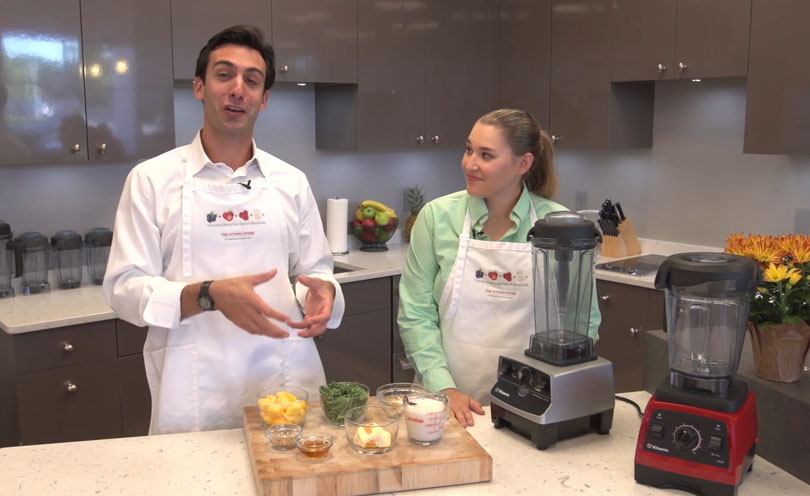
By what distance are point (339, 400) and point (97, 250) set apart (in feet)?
7.15

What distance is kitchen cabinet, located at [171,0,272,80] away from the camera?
347cm

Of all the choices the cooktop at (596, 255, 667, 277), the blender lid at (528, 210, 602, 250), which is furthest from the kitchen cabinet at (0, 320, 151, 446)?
the cooktop at (596, 255, 667, 277)

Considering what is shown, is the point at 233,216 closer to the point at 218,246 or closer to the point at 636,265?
the point at 218,246

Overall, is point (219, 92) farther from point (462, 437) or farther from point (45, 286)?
point (45, 286)

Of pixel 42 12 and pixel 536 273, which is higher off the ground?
pixel 42 12

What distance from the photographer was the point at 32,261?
11.1 ft

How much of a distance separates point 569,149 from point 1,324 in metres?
3.12

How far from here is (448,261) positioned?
2336 mm

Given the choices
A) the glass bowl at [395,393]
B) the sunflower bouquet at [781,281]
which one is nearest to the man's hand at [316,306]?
the glass bowl at [395,393]

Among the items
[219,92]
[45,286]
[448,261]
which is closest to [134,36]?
[45,286]

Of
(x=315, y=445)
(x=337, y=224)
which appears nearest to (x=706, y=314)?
(x=315, y=445)

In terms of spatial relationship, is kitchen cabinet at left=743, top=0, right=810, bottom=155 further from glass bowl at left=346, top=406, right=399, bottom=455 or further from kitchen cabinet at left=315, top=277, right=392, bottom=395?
glass bowl at left=346, top=406, right=399, bottom=455

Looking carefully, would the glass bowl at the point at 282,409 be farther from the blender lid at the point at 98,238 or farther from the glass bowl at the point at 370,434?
the blender lid at the point at 98,238

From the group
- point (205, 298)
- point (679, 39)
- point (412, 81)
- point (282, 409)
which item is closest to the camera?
point (282, 409)
